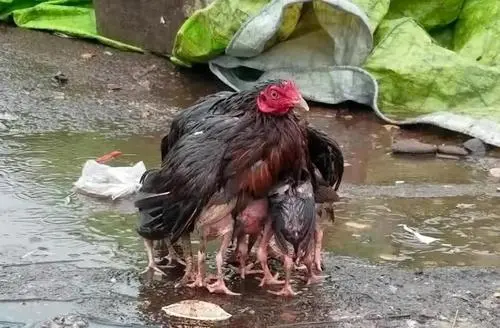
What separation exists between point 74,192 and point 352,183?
5.38 ft

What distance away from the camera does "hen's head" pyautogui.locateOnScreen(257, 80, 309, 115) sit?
4.30 m

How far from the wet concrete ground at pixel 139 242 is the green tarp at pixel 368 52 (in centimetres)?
25

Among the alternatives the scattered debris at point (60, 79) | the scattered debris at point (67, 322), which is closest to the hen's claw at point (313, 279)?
the scattered debris at point (67, 322)

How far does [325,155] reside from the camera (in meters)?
4.76

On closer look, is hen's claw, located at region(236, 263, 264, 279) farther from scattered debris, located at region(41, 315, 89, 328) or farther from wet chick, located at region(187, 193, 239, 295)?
scattered debris, located at region(41, 315, 89, 328)

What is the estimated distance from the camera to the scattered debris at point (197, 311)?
14.1ft

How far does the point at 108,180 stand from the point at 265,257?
5.20 ft

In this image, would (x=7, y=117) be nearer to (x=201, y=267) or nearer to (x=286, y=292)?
(x=201, y=267)

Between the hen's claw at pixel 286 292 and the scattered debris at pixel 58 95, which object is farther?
the scattered debris at pixel 58 95

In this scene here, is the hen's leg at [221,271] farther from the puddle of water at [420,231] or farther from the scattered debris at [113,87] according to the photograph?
the scattered debris at [113,87]

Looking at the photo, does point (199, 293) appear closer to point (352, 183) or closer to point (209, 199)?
point (209, 199)

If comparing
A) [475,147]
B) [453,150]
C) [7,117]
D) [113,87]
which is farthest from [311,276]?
[113,87]

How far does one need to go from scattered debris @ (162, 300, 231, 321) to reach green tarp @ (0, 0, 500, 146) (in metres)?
3.36

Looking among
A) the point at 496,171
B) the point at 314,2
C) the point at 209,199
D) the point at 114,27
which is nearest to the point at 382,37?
the point at 314,2
